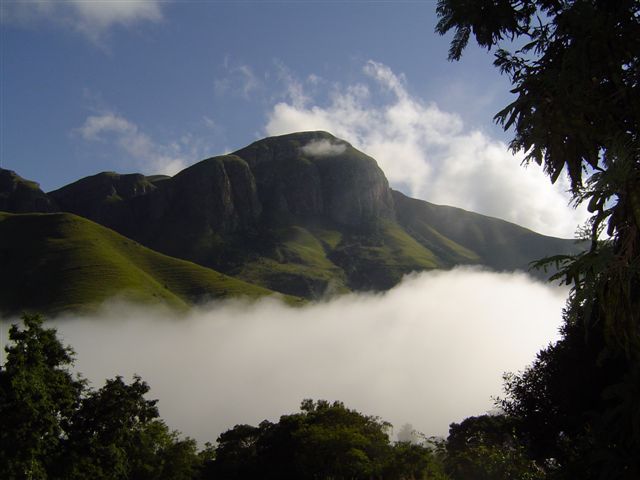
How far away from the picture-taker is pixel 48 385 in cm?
3734

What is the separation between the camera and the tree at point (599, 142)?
7559mm

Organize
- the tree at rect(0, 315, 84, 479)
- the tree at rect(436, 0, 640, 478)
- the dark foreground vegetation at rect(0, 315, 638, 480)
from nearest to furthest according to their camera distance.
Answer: the tree at rect(436, 0, 640, 478)
the dark foreground vegetation at rect(0, 315, 638, 480)
the tree at rect(0, 315, 84, 479)

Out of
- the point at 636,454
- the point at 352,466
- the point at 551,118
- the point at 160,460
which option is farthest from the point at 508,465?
the point at 160,460

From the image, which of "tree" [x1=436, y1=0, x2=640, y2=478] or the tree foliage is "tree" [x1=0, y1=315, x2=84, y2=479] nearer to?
the tree foliage

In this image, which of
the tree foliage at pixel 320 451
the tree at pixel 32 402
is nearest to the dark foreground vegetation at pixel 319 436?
the tree at pixel 32 402

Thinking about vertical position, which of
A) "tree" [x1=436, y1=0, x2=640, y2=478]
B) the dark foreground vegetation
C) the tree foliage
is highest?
"tree" [x1=436, y1=0, x2=640, y2=478]

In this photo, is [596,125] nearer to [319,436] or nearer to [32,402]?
[32,402]

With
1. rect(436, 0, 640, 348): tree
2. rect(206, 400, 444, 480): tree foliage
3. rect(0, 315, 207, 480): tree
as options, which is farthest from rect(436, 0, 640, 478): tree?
rect(206, 400, 444, 480): tree foliage

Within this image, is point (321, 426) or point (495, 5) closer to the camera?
point (495, 5)

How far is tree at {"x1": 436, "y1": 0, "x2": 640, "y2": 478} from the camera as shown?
756 centimetres

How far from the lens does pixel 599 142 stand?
8.70 meters

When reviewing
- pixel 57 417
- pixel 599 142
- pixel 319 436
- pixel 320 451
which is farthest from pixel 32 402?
pixel 320 451

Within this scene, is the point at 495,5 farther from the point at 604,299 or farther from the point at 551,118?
the point at 604,299

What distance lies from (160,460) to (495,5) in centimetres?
6173
